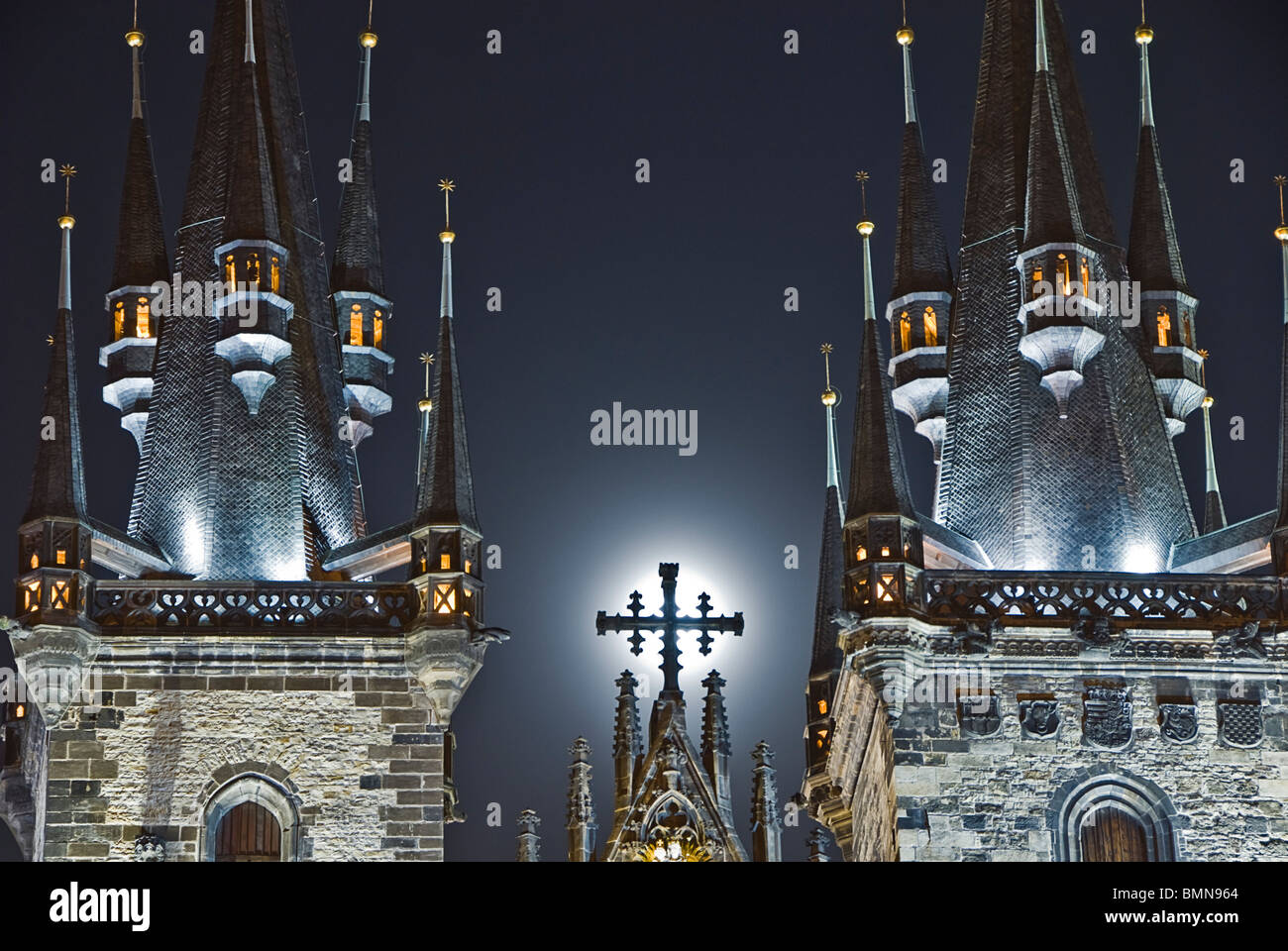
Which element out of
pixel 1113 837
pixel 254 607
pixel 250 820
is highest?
pixel 254 607

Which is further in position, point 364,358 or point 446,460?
point 364,358

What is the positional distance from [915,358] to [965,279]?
116 centimetres

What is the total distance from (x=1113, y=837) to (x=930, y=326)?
26.8ft

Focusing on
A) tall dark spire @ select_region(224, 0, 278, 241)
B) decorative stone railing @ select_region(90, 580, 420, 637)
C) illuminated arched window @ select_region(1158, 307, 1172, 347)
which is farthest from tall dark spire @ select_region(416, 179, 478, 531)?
illuminated arched window @ select_region(1158, 307, 1172, 347)

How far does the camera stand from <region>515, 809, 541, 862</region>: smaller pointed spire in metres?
40.7

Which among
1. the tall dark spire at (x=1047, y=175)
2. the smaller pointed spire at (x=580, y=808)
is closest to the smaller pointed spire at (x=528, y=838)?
the smaller pointed spire at (x=580, y=808)

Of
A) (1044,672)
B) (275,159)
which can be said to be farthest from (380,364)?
(1044,672)

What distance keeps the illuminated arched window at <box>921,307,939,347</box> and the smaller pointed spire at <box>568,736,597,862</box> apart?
733 cm

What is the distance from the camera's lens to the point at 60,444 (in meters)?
41.4

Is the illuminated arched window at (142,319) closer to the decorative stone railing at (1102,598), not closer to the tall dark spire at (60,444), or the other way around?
the tall dark spire at (60,444)

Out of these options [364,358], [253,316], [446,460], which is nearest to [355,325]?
[364,358]

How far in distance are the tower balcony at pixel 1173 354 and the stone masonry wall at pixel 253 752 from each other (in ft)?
34.3

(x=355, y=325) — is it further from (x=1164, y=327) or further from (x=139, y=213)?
(x=1164, y=327)
